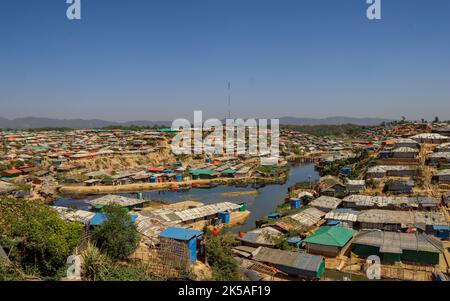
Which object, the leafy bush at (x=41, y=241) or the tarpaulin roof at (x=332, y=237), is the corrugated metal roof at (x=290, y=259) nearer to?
the tarpaulin roof at (x=332, y=237)

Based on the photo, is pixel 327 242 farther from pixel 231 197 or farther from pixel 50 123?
pixel 50 123

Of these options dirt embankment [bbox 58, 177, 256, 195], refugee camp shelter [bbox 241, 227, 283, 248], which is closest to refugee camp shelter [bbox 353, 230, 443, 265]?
refugee camp shelter [bbox 241, 227, 283, 248]

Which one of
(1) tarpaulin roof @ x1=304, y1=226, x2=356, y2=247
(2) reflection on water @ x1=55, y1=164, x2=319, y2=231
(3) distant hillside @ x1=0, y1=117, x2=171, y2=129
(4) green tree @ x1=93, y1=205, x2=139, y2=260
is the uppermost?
(3) distant hillside @ x1=0, y1=117, x2=171, y2=129

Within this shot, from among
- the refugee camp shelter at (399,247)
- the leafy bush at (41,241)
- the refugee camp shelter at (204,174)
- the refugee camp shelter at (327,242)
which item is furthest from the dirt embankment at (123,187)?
the leafy bush at (41,241)

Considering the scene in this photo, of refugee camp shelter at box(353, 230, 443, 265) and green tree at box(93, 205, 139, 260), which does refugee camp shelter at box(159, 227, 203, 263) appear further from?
refugee camp shelter at box(353, 230, 443, 265)
